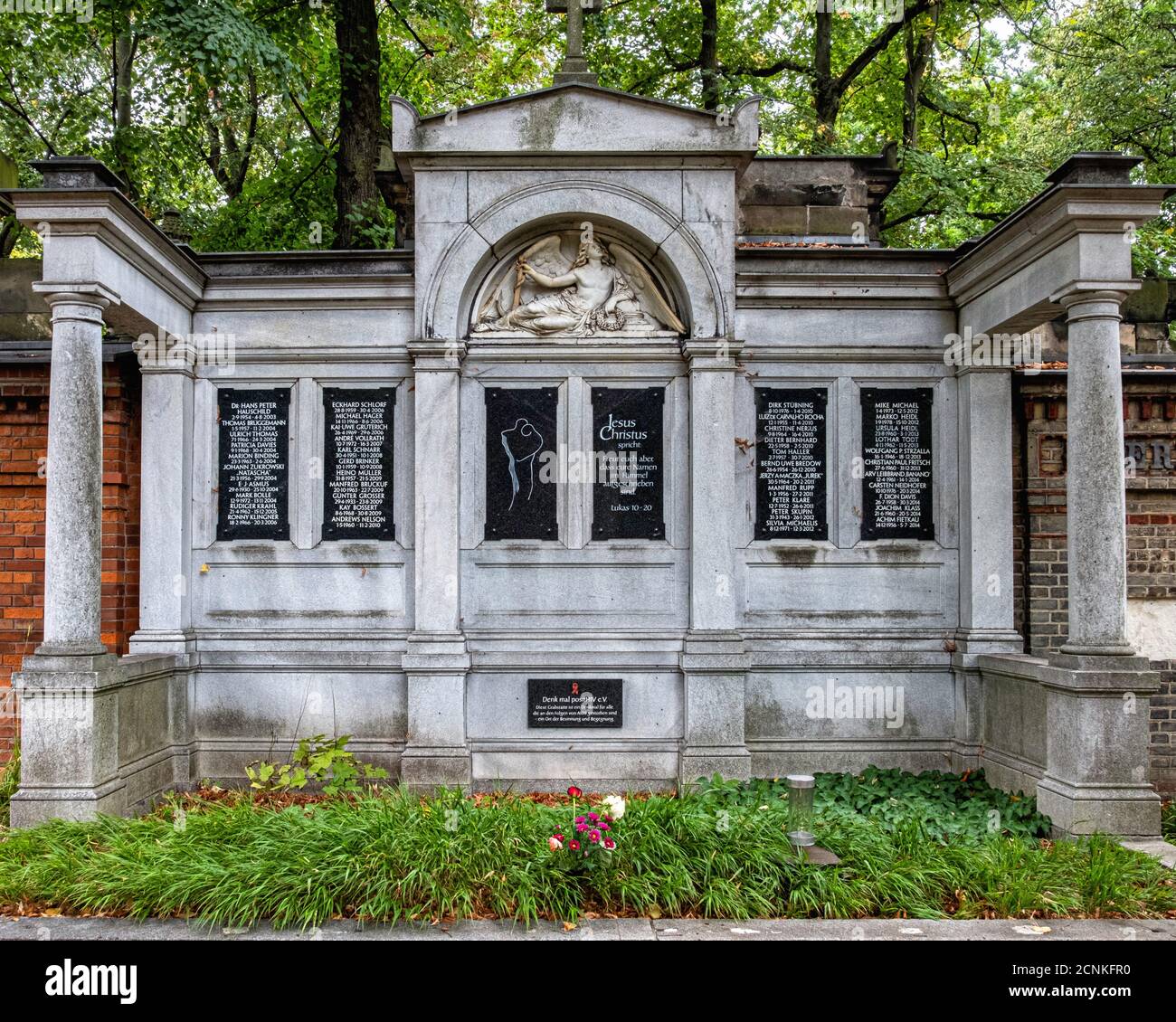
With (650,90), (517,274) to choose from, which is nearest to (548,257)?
(517,274)

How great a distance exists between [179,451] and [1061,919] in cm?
749

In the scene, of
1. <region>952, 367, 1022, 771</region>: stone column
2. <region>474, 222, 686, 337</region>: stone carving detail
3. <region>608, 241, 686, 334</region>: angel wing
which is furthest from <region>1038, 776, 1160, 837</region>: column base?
<region>608, 241, 686, 334</region>: angel wing

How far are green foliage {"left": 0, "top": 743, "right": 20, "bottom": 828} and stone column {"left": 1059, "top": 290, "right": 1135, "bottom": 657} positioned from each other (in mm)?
8141

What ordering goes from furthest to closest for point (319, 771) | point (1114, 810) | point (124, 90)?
point (124, 90)
point (319, 771)
point (1114, 810)

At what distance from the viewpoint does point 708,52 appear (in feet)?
52.2

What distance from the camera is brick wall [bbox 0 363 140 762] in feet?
27.2

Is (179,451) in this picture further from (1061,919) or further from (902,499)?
(1061,919)

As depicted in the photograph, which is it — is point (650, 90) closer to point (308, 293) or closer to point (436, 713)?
point (308, 293)

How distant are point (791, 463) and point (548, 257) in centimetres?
292

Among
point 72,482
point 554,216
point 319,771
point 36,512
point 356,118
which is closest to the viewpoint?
point 72,482

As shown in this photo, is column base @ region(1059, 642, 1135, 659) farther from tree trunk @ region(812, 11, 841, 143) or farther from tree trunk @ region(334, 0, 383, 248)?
tree trunk @ region(812, 11, 841, 143)

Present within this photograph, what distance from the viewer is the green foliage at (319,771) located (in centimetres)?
745

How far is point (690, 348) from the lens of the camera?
26.6ft

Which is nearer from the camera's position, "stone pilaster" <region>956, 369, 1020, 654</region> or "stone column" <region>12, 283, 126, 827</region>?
"stone column" <region>12, 283, 126, 827</region>
